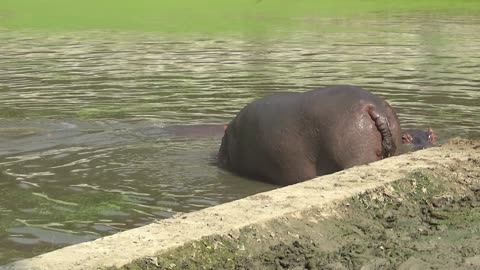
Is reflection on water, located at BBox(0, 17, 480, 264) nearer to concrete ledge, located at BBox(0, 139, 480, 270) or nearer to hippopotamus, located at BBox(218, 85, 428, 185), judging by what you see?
hippopotamus, located at BBox(218, 85, 428, 185)

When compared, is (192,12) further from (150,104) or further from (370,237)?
(370,237)

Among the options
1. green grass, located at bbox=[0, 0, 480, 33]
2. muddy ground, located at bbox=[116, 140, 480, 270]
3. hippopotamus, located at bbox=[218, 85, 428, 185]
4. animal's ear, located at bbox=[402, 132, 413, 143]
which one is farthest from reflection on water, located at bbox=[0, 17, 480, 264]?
green grass, located at bbox=[0, 0, 480, 33]

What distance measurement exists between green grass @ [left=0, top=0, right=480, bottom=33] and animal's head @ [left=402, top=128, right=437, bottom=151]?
15.8m

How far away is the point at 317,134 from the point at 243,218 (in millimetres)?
1857

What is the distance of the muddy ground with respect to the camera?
387cm

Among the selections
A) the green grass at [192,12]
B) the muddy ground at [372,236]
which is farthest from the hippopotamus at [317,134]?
the green grass at [192,12]

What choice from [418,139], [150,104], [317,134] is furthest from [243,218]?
[150,104]

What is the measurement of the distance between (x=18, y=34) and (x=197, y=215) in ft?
64.4

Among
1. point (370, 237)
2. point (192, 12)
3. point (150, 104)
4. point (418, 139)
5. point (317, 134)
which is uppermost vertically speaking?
point (317, 134)

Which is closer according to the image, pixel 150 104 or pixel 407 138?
pixel 407 138

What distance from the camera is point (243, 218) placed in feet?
13.8

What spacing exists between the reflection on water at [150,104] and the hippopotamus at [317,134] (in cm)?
25

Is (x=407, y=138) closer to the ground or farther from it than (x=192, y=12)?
farther from it

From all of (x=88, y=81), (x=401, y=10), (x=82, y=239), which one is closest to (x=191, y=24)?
(x=401, y=10)
